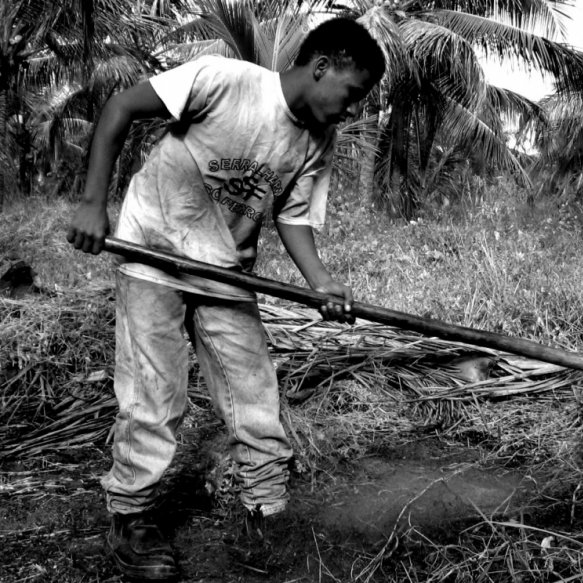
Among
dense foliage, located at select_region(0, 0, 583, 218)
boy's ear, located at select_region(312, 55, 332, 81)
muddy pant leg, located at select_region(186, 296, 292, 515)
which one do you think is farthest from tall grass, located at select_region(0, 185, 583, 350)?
dense foliage, located at select_region(0, 0, 583, 218)

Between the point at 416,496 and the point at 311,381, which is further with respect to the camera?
the point at 311,381

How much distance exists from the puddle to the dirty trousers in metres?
0.29

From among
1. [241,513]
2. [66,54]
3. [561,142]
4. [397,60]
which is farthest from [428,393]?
[561,142]

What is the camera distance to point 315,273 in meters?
2.28

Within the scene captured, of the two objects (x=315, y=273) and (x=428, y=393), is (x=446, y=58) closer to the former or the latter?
(x=428, y=393)

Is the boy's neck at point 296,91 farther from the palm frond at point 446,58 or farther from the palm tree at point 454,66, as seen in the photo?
the palm frond at point 446,58

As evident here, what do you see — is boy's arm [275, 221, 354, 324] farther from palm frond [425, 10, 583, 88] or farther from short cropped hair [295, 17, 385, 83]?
palm frond [425, 10, 583, 88]

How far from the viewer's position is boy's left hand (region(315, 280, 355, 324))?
7.23ft

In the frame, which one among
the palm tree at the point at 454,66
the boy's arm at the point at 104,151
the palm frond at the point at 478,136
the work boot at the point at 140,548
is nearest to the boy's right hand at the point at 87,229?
the boy's arm at the point at 104,151

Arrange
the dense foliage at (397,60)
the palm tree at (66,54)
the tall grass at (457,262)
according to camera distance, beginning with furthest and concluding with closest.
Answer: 1. the dense foliage at (397,60)
2. the palm tree at (66,54)
3. the tall grass at (457,262)

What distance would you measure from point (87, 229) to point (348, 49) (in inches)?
36.3

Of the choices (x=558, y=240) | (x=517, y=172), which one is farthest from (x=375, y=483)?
(x=517, y=172)

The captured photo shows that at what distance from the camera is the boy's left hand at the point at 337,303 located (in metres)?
2.20

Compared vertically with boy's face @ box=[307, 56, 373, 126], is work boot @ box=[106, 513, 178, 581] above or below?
below
